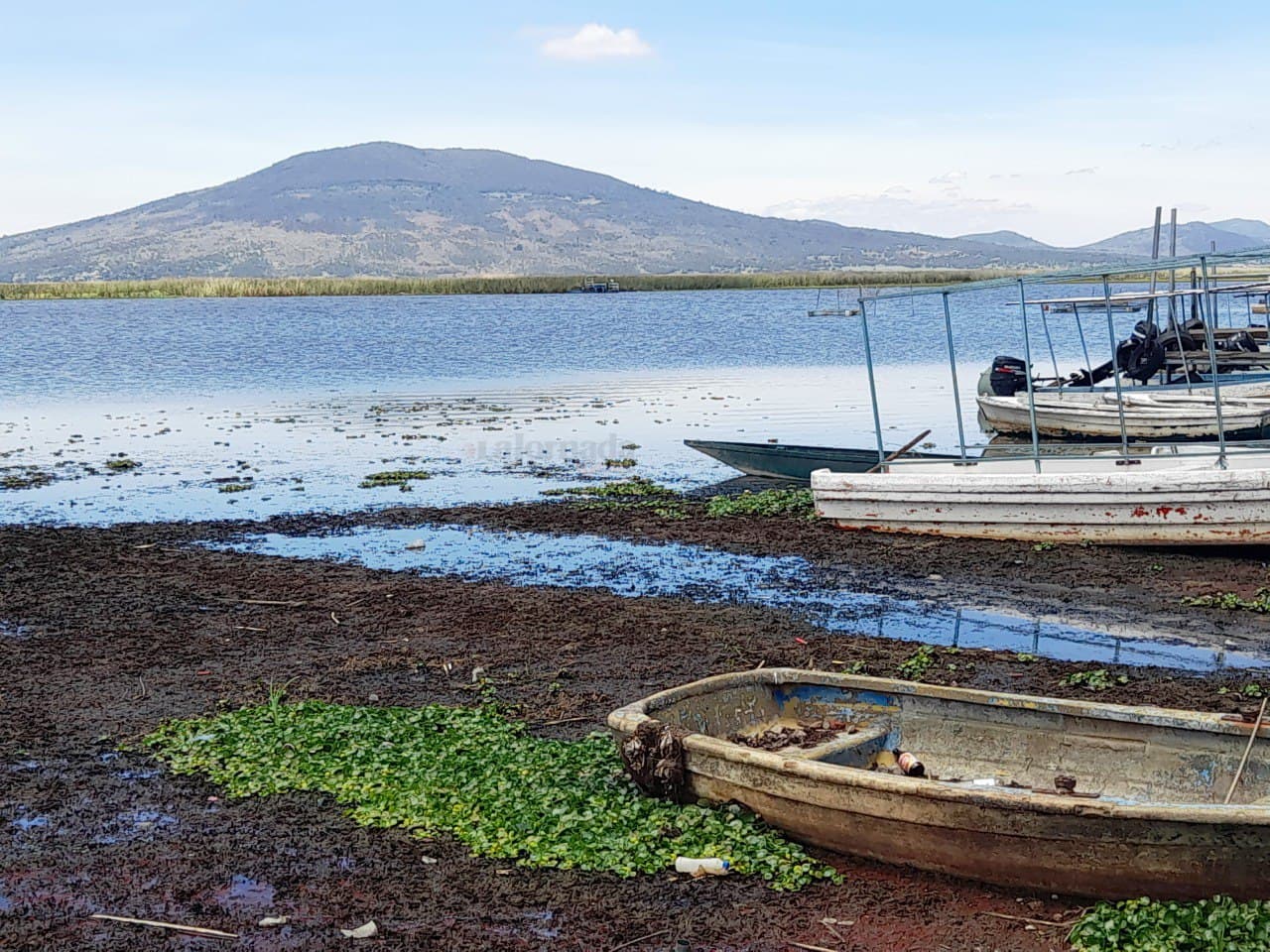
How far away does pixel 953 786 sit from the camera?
6.35m

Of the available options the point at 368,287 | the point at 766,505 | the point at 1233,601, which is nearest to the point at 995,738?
the point at 1233,601

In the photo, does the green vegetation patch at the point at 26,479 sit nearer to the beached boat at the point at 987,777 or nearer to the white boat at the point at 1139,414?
Answer: the white boat at the point at 1139,414

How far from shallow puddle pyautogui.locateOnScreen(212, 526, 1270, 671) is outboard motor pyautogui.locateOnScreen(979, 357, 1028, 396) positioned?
12.9m

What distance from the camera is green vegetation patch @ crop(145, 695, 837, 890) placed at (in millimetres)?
6836

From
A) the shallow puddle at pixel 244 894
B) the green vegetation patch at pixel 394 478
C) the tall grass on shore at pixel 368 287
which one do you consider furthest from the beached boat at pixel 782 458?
the tall grass on shore at pixel 368 287

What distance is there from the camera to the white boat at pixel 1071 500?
45.9 ft

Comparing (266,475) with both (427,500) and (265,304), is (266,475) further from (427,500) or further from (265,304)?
(265,304)

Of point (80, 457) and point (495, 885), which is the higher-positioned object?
point (80, 457)

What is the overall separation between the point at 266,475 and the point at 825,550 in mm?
9961

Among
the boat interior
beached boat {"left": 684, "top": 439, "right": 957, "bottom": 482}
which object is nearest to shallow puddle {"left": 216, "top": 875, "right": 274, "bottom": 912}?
the boat interior

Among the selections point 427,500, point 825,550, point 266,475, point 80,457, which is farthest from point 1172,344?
point 80,457

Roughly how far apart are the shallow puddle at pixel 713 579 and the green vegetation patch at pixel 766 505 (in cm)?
199

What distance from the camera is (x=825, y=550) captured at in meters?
15.1

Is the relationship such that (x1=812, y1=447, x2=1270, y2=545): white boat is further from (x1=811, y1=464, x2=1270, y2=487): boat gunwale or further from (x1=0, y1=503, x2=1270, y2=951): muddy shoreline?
(x1=0, y1=503, x2=1270, y2=951): muddy shoreline
